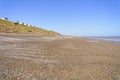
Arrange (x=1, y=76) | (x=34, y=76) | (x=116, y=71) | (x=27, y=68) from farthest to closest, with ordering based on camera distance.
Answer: (x=116, y=71) → (x=27, y=68) → (x=34, y=76) → (x=1, y=76)

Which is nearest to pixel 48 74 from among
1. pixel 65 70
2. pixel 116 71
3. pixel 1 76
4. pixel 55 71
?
pixel 55 71

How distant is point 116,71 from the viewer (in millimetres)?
10227

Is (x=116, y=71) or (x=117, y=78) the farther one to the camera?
(x=116, y=71)

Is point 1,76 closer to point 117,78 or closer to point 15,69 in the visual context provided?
point 15,69

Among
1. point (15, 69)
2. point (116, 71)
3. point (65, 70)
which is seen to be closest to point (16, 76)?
point (15, 69)

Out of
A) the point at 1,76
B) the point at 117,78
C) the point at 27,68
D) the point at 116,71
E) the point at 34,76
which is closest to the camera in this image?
the point at 1,76

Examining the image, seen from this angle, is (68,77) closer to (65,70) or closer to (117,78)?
(65,70)

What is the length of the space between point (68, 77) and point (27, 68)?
2240 millimetres

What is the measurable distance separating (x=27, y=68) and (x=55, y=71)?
4.68ft

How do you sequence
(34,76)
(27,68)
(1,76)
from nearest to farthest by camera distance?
(1,76), (34,76), (27,68)

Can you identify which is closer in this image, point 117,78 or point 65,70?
point 117,78

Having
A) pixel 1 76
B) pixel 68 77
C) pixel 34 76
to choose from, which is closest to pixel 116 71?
pixel 68 77

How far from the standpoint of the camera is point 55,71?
924 cm

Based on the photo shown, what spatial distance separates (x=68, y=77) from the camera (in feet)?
27.8
